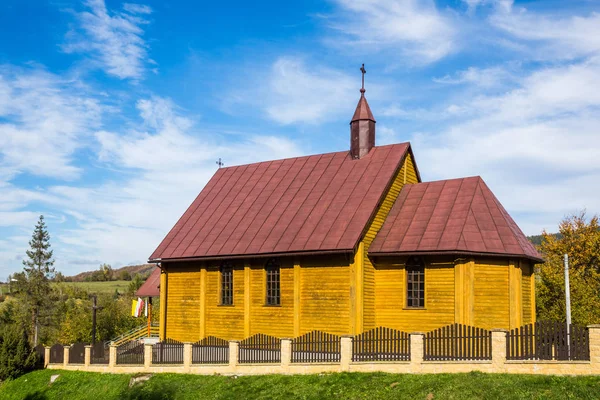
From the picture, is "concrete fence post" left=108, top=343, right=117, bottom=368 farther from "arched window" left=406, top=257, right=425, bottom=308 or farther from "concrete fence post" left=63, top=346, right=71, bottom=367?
"arched window" left=406, top=257, right=425, bottom=308

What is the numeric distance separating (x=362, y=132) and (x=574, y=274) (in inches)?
603

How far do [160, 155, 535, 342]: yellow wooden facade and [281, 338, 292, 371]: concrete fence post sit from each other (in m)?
3.03

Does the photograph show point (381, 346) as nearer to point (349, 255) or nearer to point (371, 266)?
point (349, 255)

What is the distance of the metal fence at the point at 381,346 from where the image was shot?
19859mm

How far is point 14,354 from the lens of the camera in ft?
96.8

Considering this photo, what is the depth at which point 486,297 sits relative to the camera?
22.6 meters

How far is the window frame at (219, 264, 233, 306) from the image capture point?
27.3m

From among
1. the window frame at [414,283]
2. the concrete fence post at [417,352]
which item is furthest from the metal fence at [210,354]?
the concrete fence post at [417,352]

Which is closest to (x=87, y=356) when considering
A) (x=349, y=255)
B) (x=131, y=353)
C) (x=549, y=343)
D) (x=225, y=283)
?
(x=131, y=353)

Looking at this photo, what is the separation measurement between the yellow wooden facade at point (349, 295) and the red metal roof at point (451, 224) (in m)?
0.53

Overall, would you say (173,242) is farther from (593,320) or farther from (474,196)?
(593,320)

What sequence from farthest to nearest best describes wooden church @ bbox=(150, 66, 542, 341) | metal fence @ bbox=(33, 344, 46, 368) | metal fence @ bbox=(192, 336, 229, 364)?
metal fence @ bbox=(33, 344, 46, 368), metal fence @ bbox=(192, 336, 229, 364), wooden church @ bbox=(150, 66, 542, 341)

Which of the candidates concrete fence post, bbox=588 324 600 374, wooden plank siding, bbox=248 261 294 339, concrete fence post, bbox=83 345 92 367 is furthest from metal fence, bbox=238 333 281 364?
concrete fence post, bbox=588 324 600 374

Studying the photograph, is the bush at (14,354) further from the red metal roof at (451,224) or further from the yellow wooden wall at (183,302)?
the red metal roof at (451,224)
